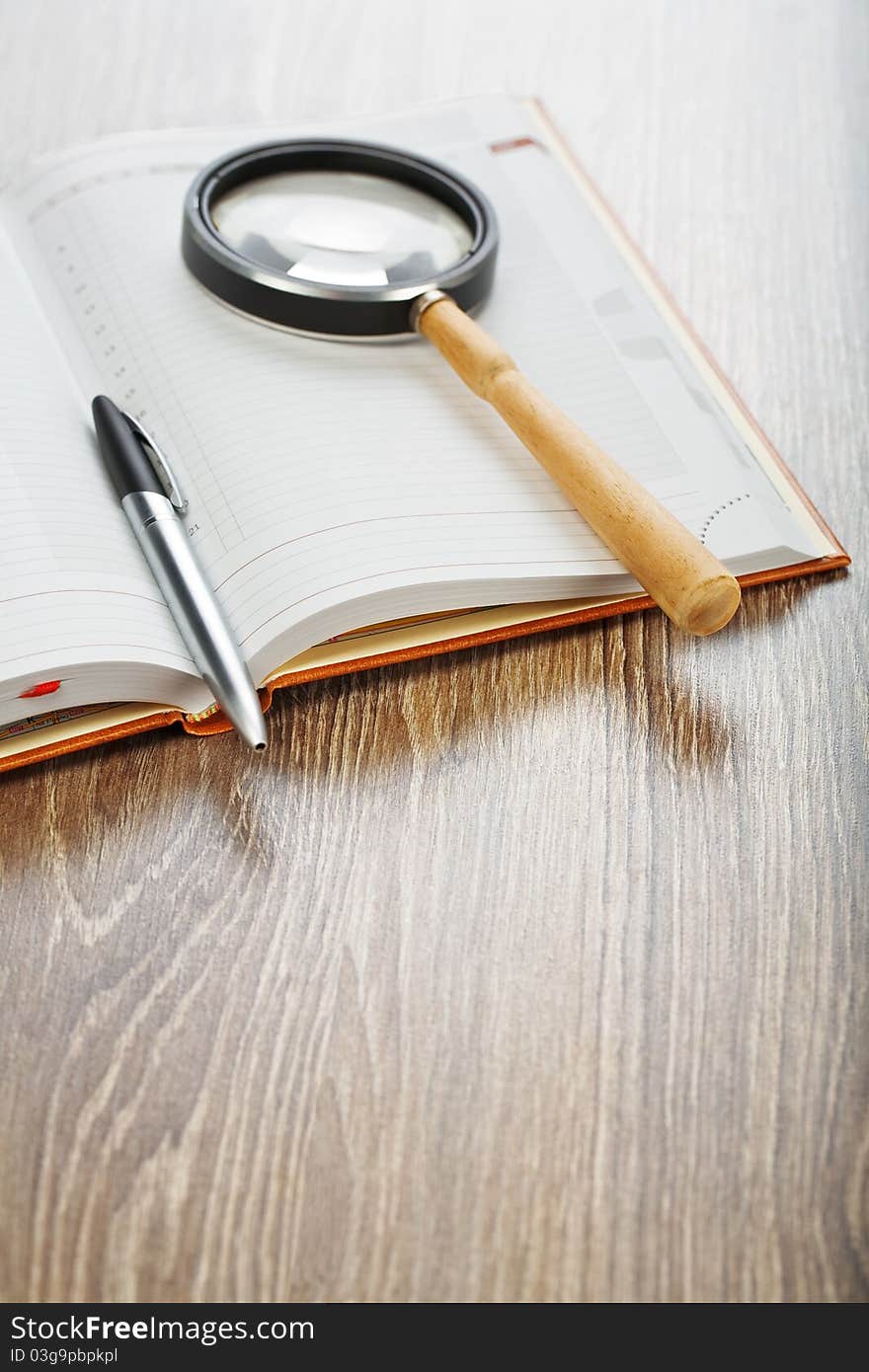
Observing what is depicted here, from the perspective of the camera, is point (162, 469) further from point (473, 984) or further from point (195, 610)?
point (473, 984)

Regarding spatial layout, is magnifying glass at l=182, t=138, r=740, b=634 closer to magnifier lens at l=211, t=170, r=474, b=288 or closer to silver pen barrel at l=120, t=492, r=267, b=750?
magnifier lens at l=211, t=170, r=474, b=288

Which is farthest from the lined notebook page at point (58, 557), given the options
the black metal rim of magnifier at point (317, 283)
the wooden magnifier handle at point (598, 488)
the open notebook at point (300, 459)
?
the wooden magnifier handle at point (598, 488)

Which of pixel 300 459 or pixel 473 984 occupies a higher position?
pixel 300 459

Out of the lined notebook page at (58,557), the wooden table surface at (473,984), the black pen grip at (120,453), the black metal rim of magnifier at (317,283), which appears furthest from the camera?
the black metal rim of magnifier at (317,283)

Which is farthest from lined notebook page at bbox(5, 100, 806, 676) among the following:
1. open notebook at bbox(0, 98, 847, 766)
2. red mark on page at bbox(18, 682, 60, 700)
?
red mark on page at bbox(18, 682, 60, 700)

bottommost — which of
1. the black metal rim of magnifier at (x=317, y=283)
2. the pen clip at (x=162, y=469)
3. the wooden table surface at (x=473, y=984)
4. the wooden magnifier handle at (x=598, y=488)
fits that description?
the wooden table surface at (x=473, y=984)

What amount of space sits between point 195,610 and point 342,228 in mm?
397

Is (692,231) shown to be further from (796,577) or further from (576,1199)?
(576,1199)

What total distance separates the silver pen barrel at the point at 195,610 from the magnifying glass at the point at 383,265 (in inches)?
9.2

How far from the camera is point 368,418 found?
2.87 feet

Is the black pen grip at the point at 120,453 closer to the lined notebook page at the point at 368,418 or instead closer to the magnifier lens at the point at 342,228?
the lined notebook page at the point at 368,418

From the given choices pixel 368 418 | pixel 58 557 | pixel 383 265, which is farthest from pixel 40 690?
pixel 383 265

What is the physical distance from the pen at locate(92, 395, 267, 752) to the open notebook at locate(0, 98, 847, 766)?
1cm

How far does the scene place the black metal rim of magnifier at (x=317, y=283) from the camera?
0.91 metres
